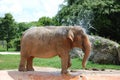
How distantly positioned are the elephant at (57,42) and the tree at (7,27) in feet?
103

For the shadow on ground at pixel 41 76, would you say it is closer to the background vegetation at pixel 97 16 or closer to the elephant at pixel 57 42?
the elephant at pixel 57 42

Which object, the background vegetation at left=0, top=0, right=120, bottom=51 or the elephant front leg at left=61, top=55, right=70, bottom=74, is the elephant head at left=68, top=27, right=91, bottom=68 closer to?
the elephant front leg at left=61, top=55, right=70, bottom=74

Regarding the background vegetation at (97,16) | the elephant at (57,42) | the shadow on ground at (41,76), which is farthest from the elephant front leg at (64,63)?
the background vegetation at (97,16)

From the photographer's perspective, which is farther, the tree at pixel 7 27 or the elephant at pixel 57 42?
the tree at pixel 7 27

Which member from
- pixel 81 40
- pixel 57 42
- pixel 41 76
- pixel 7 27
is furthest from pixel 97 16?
pixel 7 27

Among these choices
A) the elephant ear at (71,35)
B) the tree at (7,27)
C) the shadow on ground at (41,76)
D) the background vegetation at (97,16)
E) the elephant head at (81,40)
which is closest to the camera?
the shadow on ground at (41,76)

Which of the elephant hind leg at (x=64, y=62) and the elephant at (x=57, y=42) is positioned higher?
the elephant at (x=57, y=42)

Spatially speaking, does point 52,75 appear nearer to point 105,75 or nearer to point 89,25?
point 105,75

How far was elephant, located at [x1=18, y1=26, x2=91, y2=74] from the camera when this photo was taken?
10312 mm

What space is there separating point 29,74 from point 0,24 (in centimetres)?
3221

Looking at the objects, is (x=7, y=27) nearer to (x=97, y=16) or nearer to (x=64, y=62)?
(x=97, y=16)

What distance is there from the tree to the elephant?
31250 millimetres

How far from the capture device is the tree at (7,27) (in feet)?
137

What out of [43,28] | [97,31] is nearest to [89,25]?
[97,31]
